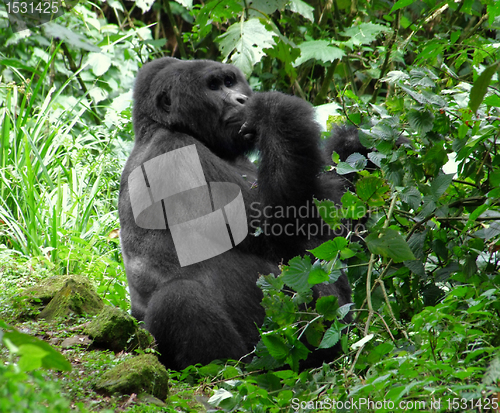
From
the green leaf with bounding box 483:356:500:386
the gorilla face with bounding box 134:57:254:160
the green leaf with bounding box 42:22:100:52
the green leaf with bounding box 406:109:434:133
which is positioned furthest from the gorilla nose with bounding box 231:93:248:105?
the green leaf with bounding box 483:356:500:386

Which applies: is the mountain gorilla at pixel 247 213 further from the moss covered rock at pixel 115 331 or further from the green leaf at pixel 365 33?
the green leaf at pixel 365 33

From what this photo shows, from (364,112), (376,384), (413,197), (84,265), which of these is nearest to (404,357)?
(376,384)

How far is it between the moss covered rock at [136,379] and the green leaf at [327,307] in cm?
65

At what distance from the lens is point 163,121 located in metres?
3.08

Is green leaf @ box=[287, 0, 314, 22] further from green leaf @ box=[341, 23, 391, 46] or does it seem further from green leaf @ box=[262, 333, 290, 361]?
green leaf @ box=[262, 333, 290, 361]

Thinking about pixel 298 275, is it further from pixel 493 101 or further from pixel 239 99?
pixel 239 99

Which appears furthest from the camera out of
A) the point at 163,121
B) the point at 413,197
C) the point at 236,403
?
the point at 163,121

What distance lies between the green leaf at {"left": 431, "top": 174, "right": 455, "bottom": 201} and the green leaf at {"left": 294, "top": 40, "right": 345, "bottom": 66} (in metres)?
2.65

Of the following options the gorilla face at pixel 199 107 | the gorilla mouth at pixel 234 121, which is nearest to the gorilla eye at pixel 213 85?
the gorilla face at pixel 199 107

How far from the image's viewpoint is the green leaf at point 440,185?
1.91 meters

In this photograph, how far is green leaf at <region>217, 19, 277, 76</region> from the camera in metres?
3.60

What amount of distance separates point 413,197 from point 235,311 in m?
1.20

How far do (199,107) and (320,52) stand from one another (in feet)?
5.85

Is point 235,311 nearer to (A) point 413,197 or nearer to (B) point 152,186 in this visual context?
(B) point 152,186
